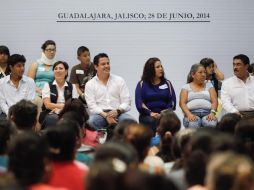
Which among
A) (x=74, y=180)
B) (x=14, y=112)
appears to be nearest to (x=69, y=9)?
(x=14, y=112)

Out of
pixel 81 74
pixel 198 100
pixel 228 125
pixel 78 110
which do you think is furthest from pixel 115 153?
pixel 81 74

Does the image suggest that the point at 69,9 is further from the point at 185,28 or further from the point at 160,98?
the point at 160,98

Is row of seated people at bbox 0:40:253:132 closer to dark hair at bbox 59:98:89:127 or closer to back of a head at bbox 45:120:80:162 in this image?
dark hair at bbox 59:98:89:127

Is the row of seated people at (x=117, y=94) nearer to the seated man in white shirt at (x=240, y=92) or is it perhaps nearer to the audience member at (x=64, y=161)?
the seated man in white shirt at (x=240, y=92)

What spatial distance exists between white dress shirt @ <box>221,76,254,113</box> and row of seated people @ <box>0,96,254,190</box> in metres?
2.66

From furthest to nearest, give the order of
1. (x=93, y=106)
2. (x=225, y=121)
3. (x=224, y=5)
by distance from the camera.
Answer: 1. (x=224, y=5)
2. (x=93, y=106)
3. (x=225, y=121)

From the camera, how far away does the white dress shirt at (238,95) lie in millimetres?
7164

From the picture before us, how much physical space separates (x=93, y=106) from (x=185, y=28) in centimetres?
241

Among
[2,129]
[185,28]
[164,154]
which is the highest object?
[185,28]

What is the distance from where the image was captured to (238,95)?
7184mm

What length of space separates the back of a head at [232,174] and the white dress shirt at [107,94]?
4.71 meters

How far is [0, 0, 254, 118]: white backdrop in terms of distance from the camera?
8586mm

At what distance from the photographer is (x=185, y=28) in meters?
8.67

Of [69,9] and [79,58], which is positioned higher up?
[69,9]
